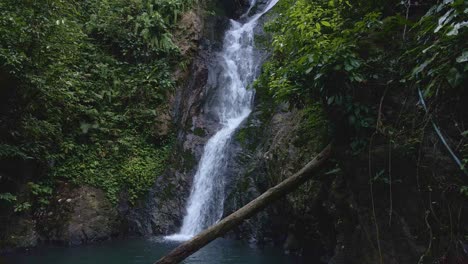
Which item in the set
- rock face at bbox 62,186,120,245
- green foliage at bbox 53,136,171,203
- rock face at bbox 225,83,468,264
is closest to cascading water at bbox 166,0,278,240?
green foliage at bbox 53,136,171,203

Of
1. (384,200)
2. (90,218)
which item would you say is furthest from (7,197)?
(384,200)

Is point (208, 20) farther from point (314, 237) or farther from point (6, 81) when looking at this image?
point (314, 237)

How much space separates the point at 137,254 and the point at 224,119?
6.70 m

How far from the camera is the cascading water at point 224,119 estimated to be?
1182cm

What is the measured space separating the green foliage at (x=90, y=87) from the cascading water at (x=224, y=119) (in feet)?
5.36

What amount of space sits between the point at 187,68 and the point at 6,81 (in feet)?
23.6

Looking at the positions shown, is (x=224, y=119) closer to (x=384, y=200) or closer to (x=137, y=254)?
(x=137, y=254)

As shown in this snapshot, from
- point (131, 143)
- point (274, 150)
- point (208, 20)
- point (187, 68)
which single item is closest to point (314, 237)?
point (274, 150)

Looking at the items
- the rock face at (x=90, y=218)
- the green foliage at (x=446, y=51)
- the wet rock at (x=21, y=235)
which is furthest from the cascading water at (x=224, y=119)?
the green foliage at (x=446, y=51)

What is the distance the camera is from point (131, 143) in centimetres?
1276

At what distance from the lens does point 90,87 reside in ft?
41.9

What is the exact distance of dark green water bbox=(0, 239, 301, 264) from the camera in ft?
27.0

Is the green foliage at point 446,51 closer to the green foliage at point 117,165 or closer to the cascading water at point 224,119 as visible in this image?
the cascading water at point 224,119

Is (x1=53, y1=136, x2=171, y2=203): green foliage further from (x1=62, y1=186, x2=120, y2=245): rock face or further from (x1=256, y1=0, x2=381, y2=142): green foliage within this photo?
(x1=256, y1=0, x2=381, y2=142): green foliage
